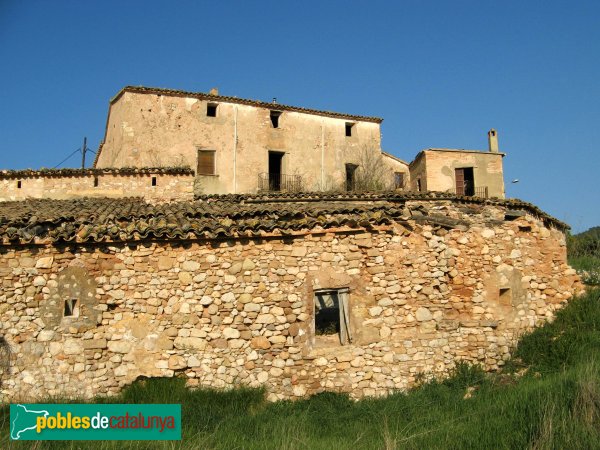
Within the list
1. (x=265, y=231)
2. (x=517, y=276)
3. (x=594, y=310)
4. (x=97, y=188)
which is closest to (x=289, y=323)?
(x=265, y=231)

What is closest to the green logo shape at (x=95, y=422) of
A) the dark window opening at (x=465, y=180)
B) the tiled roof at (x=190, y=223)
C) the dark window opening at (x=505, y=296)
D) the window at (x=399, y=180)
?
the tiled roof at (x=190, y=223)

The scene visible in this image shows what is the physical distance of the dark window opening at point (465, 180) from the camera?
2289 centimetres

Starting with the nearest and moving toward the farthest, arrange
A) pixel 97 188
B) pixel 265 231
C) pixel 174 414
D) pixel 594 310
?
pixel 174 414
pixel 265 231
pixel 594 310
pixel 97 188

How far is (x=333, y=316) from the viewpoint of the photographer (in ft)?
33.0

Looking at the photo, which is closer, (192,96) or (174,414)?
(174,414)

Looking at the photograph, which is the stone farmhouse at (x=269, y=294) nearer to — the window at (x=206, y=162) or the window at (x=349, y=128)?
the window at (x=206, y=162)

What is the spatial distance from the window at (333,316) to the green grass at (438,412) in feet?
3.50

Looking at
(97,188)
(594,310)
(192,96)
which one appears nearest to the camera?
(594,310)

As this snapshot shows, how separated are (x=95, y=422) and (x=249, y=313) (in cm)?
259

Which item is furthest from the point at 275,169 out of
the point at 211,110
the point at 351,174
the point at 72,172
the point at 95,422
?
the point at 95,422

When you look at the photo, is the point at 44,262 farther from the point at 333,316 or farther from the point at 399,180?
the point at 399,180

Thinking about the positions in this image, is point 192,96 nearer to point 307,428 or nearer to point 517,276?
point 517,276

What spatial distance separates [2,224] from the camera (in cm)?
705

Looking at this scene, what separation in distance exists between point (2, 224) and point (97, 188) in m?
9.49
